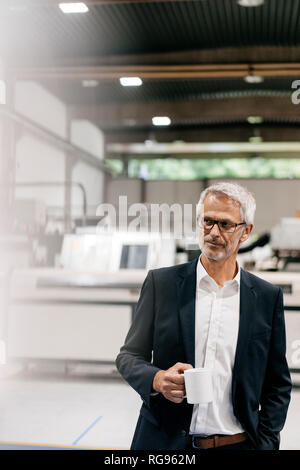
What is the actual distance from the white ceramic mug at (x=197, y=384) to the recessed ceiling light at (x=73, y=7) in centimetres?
450

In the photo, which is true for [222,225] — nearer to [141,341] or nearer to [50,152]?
[141,341]

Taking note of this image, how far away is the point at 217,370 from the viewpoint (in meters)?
1.55

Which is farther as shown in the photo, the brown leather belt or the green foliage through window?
the green foliage through window

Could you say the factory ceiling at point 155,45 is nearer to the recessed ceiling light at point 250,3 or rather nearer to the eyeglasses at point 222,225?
the recessed ceiling light at point 250,3

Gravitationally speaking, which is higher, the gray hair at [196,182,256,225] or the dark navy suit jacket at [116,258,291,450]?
the gray hair at [196,182,256,225]

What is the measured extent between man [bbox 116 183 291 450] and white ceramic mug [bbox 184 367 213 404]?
11 centimetres

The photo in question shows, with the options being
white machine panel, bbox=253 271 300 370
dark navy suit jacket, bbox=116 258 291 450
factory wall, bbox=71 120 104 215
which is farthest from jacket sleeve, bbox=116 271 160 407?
factory wall, bbox=71 120 104 215

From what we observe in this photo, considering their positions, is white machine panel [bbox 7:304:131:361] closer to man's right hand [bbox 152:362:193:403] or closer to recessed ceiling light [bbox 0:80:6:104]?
recessed ceiling light [bbox 0:80:6:104]

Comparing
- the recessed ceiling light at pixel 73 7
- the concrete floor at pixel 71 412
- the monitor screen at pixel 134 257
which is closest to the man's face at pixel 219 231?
the concrete floor at pixel 71 412

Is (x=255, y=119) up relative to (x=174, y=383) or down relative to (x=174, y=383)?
up

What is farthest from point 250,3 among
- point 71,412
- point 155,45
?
point 71,412

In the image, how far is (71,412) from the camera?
146 inches

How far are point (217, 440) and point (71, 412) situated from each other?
236cm

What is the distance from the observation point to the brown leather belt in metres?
1.53
